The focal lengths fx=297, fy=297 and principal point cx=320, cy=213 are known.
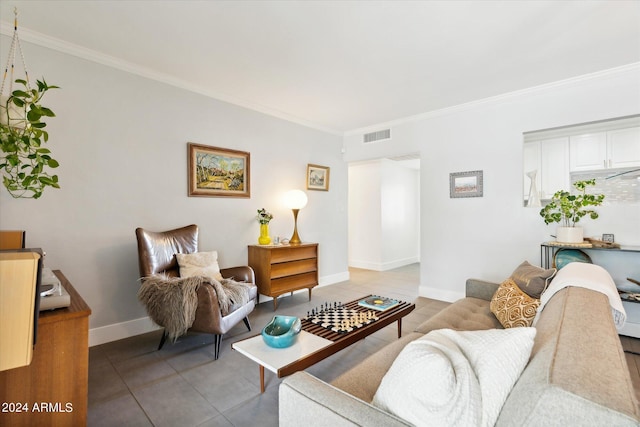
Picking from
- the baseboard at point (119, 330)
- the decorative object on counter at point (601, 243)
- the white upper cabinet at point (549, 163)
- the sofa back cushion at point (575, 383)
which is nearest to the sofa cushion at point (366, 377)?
the sofa back cushion at point (575, 383)

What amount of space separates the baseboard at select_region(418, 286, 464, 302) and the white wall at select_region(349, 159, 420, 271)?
2.08m

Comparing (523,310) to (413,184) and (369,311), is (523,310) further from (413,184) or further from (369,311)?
(413,184)

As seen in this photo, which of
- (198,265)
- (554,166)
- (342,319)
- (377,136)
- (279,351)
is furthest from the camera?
(377,136)

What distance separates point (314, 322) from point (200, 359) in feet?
3.44

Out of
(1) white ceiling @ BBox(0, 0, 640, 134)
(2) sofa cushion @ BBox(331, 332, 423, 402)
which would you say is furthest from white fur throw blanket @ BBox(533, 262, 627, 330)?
(1) white ceiling @ BBox(0, 0, 640, 134)

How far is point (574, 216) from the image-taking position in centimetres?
315

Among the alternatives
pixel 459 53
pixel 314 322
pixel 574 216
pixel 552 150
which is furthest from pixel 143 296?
pixel 552 150

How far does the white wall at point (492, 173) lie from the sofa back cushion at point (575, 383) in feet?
9.50

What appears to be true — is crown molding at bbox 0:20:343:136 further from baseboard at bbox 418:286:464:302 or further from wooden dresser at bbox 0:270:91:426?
baseboard at bbox 418:286:464:302

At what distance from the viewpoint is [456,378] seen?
30.7 inches

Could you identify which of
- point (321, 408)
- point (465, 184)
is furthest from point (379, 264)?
point (321, 408)

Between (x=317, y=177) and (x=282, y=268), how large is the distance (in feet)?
5.62

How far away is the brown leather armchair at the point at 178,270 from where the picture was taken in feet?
7.80

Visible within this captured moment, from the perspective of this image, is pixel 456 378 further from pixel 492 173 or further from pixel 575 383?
pixel 492 173
